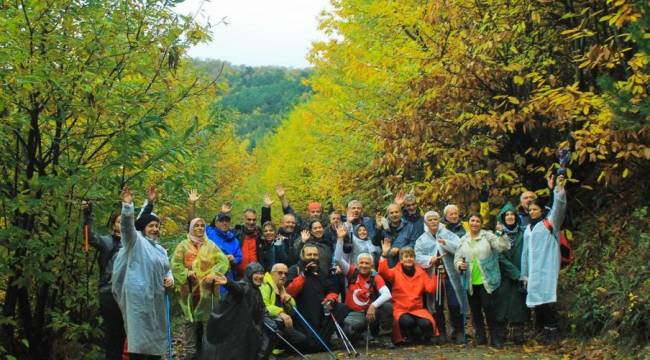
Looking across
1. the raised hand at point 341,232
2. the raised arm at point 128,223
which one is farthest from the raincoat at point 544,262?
the raised arm at point 128,223

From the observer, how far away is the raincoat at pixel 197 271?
9586 mm

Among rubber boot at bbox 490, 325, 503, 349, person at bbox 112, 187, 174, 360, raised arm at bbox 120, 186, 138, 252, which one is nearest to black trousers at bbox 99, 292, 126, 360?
person at bbox 112, 187, 174, 360

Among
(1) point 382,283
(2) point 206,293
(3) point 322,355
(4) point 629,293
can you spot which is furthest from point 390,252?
(4) point 629,293

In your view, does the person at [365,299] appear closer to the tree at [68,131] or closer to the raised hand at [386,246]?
the raised hand at [386,246]

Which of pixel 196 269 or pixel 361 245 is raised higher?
pixel 361 245

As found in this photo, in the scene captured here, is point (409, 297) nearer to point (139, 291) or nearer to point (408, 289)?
point (408, 289)

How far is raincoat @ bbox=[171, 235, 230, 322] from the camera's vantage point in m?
9.59

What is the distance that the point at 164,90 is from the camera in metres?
9.21

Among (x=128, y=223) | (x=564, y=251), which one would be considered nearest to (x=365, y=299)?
(x=564, y=251)

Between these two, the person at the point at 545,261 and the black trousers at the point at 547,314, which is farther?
the black trousers at the point at 547,314

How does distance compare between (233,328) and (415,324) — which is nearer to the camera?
(233,328)

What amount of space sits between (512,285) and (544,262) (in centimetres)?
81

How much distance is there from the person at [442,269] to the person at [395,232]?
1.03 ft

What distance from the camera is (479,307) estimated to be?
10242 mm
